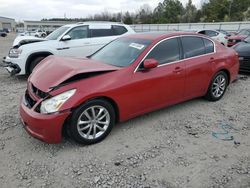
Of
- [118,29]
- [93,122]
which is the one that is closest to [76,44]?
[118,29]

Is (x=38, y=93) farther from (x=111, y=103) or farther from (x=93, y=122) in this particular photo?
(x=111, y=103)

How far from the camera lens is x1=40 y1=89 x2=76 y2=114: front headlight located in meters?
3.11

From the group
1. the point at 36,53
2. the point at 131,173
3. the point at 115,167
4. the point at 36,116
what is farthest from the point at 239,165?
the point at 36,53

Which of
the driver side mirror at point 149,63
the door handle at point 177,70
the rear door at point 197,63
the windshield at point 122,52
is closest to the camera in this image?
the driver side mirror at point 149,63

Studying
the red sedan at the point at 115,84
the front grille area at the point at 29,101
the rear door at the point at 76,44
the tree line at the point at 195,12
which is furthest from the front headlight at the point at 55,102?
the tree line at the point at 195,12

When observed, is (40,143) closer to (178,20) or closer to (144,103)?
(144,103)

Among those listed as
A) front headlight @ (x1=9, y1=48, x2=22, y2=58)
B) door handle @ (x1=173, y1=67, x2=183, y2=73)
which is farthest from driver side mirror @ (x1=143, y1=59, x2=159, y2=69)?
front headlight @ (x1=9, y1=48, x2=22, y2=58)

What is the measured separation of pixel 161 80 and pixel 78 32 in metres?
4.86

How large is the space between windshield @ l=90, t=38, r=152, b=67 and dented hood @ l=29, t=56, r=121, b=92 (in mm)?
278

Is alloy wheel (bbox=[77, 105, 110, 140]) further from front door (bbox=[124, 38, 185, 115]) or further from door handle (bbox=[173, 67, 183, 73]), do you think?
door handle (bbox=[173, 67, 183, 73])

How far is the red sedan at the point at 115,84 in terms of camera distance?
319 centimetres

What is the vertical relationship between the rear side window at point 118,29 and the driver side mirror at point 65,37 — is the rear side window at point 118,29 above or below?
above

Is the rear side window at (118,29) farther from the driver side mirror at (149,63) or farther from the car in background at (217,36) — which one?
the car in background at (217,36)

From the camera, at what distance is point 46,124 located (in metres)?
3.07
